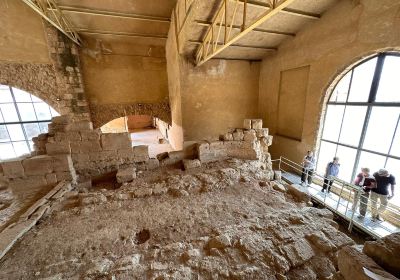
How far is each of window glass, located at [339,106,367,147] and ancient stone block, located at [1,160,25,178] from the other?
875 cm

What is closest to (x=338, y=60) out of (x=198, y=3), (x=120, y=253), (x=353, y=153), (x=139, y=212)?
(x=353, y=153)

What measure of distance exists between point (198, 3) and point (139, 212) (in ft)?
16.5

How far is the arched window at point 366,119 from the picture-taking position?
430cm

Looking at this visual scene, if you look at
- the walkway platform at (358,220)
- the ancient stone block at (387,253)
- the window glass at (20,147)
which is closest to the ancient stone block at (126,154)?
the ancient stone block at (387,253)

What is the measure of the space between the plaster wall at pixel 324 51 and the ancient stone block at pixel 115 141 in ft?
20.7

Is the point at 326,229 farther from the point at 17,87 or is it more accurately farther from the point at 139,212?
the point at 17,87

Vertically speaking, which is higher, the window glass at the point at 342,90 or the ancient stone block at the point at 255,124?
the window glass at the point at 342,90

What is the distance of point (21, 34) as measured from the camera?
6.87 metres

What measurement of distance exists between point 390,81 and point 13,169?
9.23m

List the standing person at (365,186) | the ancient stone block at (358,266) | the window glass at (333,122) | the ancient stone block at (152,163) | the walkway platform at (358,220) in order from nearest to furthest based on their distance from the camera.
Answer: the ancient stone block at (358,266) < the walkway platform at (358,220) < the standing person at (365,186) < the ancient stone block at (152,163) < the window glass at (333,122)

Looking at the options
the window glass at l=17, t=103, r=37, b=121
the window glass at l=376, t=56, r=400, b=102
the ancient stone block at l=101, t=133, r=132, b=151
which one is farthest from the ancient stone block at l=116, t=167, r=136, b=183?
the window glass at l=17, t=103, r=37, b=121

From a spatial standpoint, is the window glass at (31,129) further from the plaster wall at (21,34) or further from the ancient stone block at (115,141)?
the ancient stone block at (115,141)

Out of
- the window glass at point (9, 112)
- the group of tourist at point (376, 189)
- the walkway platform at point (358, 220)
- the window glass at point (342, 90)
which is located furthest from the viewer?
the window glass at point (9, 112)

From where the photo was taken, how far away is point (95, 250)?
89.2 inches
